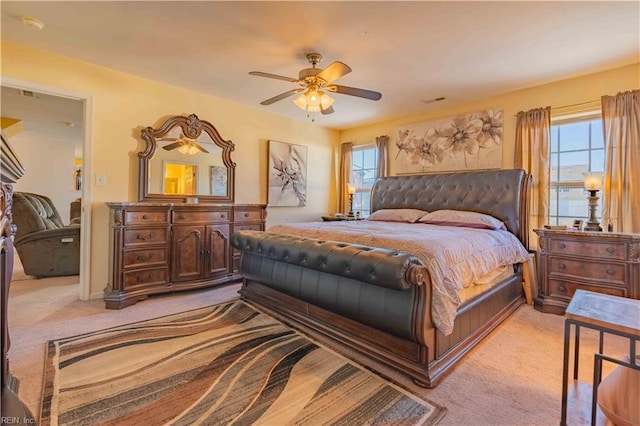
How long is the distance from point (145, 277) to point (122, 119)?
6.13 ft

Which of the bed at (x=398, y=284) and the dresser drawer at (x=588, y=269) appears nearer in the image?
the bed at (x=398, y=284)

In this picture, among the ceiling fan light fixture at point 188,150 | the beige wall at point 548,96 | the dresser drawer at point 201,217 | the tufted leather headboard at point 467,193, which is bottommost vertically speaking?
the dresser drawer at point 201,217

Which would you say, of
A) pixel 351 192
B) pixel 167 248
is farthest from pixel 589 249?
pixel 167 248

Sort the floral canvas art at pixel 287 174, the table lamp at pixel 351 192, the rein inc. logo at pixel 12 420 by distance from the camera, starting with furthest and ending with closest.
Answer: the table lamp at pixel 351 192, the floral canvas art at pixel 287 174, the rein inc. logo at pixel 12 420

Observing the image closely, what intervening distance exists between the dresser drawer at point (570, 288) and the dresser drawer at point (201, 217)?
381cm

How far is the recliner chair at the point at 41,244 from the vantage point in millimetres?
4223

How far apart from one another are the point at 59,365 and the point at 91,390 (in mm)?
482

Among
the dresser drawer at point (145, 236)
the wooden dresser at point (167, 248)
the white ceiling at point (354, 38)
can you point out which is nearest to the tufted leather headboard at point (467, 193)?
the white ceiling at point (354, 38)

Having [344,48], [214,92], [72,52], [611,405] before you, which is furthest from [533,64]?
[72,52]

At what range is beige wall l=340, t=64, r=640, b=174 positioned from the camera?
10.3 ft

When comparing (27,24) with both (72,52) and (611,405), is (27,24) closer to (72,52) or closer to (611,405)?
(72,52)

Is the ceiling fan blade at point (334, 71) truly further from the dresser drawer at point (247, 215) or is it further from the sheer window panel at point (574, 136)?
the sheer window panel at point (574, 136)

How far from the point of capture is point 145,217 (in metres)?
3.33

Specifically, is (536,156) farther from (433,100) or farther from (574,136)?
(433,100)
